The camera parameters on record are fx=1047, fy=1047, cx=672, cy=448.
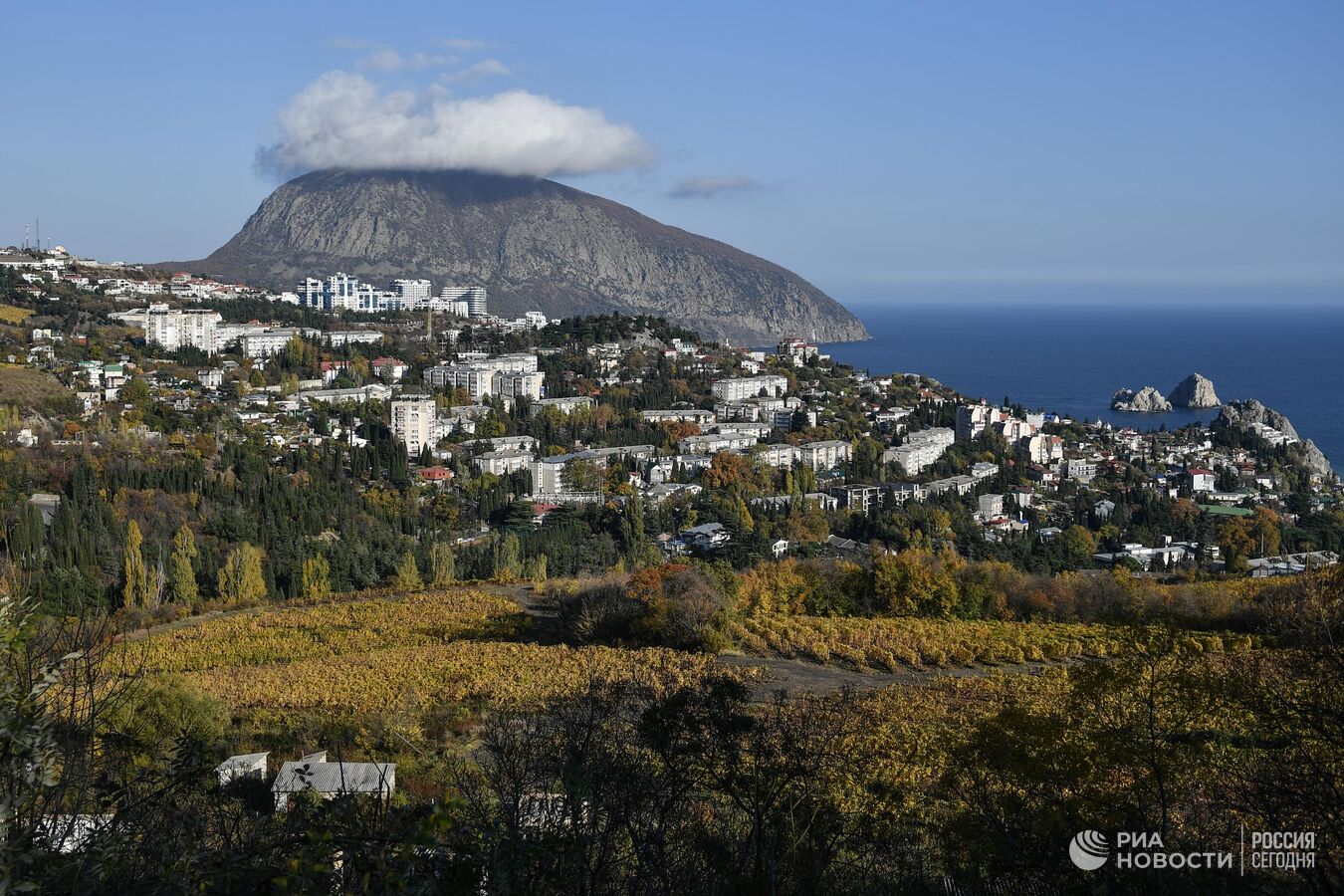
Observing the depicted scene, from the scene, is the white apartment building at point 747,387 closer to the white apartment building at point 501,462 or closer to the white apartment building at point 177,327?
the white apartment building at point 501,462

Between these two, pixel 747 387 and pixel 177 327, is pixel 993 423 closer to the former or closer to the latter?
pixel 747 387

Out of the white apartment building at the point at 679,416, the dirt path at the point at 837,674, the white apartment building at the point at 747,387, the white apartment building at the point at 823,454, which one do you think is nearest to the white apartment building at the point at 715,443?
the white apartment building at the point at 679,416

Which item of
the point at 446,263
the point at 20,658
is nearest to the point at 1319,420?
the point at 20,658

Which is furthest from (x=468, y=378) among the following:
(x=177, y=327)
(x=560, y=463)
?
(x=560, y=463)

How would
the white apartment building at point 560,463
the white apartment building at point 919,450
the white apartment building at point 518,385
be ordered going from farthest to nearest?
the white apartment building at point 518,385 < the white apartment building at point 919,450 < the white apartment building at point 560,463

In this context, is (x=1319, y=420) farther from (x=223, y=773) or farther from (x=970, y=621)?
(x=223, y=773)
